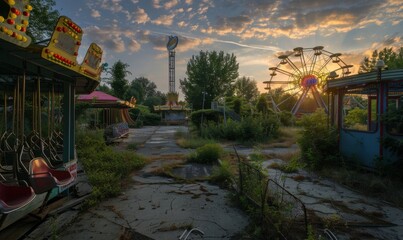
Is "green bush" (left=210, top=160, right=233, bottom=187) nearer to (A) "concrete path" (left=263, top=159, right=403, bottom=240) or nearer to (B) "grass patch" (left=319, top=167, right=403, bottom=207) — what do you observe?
(A) "concrete path" (left=263, top=159, right=403, bottom=240)

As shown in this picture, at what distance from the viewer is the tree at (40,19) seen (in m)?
11.9

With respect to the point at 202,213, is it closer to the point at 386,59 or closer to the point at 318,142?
the point at 318,142

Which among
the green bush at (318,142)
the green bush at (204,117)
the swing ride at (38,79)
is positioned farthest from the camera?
the green bush at (204,117)

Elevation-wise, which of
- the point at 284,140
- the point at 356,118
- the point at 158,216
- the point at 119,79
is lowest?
the point at 158,216

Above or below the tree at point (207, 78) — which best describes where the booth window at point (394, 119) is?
below

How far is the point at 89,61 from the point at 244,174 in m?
3.66

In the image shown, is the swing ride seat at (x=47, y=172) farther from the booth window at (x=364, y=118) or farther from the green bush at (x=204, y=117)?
the green bush at (x=204, y=117)

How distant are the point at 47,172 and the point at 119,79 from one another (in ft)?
96.1

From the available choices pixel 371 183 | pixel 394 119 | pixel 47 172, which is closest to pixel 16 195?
pixel 47 172

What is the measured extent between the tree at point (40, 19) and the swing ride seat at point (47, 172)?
9374 mm

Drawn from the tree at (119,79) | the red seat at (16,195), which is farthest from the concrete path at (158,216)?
the tree at (119,79)

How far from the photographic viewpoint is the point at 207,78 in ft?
154

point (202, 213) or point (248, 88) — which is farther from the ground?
point (248, 88)

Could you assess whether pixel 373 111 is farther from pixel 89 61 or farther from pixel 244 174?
pixel 89 61
